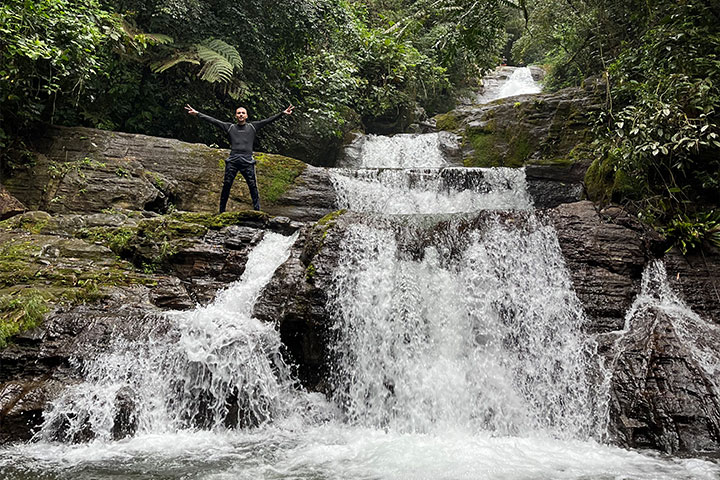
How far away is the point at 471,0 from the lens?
5.51 metres

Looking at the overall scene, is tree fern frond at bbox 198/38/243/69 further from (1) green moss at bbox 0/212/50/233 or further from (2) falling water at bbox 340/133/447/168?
(1) green moss at bbox 0/212/50/233

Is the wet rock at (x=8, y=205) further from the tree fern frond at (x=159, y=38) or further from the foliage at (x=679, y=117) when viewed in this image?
the foliage at (x=679, y=117)

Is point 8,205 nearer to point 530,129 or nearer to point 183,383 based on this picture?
point 183,383

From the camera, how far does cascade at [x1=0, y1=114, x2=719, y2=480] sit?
3.69 m

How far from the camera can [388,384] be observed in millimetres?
5082

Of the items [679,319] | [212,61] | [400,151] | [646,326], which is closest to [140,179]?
[212,61]

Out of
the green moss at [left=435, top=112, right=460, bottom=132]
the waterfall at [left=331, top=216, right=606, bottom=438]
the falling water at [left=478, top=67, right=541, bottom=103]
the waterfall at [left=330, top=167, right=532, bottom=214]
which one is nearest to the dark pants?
the waterfall at [left=330, top=167, right=532, bottom=214]

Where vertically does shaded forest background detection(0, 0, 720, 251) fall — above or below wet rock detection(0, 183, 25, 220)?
above

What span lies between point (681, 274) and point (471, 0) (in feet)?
14.7

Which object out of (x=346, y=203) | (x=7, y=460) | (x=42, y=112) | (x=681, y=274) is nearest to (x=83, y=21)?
(x=42, y=112)

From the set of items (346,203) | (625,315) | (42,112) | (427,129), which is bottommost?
(625,315)

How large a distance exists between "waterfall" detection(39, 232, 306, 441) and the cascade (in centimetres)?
2

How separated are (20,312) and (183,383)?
196 centimetres

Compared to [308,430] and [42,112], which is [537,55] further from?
[308,430]
